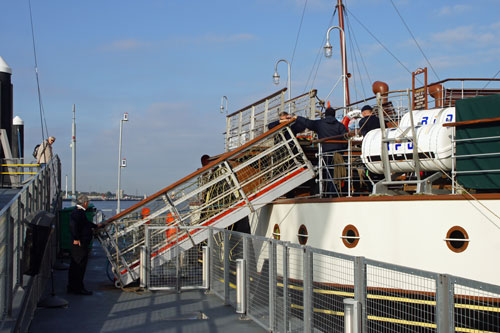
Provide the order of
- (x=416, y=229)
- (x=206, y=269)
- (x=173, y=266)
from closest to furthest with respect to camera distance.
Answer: (x=416, y=229)
(x=206, y=269)
(x=173, y=266)

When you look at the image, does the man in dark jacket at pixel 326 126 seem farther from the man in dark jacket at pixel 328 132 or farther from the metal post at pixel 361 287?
the metal post at pixel 361 287

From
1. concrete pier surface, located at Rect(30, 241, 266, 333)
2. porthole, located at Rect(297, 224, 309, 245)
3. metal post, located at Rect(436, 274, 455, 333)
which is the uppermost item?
porthole, located at Rect(297, 224, 309, 245)

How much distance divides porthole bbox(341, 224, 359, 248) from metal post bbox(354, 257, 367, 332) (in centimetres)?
483

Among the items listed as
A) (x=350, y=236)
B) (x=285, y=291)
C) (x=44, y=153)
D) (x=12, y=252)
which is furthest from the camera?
(x=44, y=153)

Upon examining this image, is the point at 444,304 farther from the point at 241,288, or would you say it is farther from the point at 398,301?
the point at 241,288

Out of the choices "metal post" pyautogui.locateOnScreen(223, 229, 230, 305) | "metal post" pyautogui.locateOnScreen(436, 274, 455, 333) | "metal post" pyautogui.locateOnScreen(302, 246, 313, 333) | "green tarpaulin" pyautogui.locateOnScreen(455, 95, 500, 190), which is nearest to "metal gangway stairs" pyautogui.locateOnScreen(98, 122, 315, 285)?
"metal post" pyautogui.locateOnScreen(223, 229, 230, 305)

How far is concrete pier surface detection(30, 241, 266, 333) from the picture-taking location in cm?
829

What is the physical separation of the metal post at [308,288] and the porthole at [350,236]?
12.6ft

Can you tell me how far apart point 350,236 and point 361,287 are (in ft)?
16.7

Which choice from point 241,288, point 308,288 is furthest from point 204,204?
point 308,288

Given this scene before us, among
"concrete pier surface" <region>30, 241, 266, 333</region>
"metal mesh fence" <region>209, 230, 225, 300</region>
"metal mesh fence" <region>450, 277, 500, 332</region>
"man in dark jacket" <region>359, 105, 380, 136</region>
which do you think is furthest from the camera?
"man in dark jacket" <region>359, 105, 380, 136</region>

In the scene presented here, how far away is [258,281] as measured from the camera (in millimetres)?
8680

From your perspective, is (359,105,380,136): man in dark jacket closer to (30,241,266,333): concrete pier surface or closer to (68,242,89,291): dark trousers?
(30,241,266,333): concrete pier surface

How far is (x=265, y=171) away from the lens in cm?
1362
